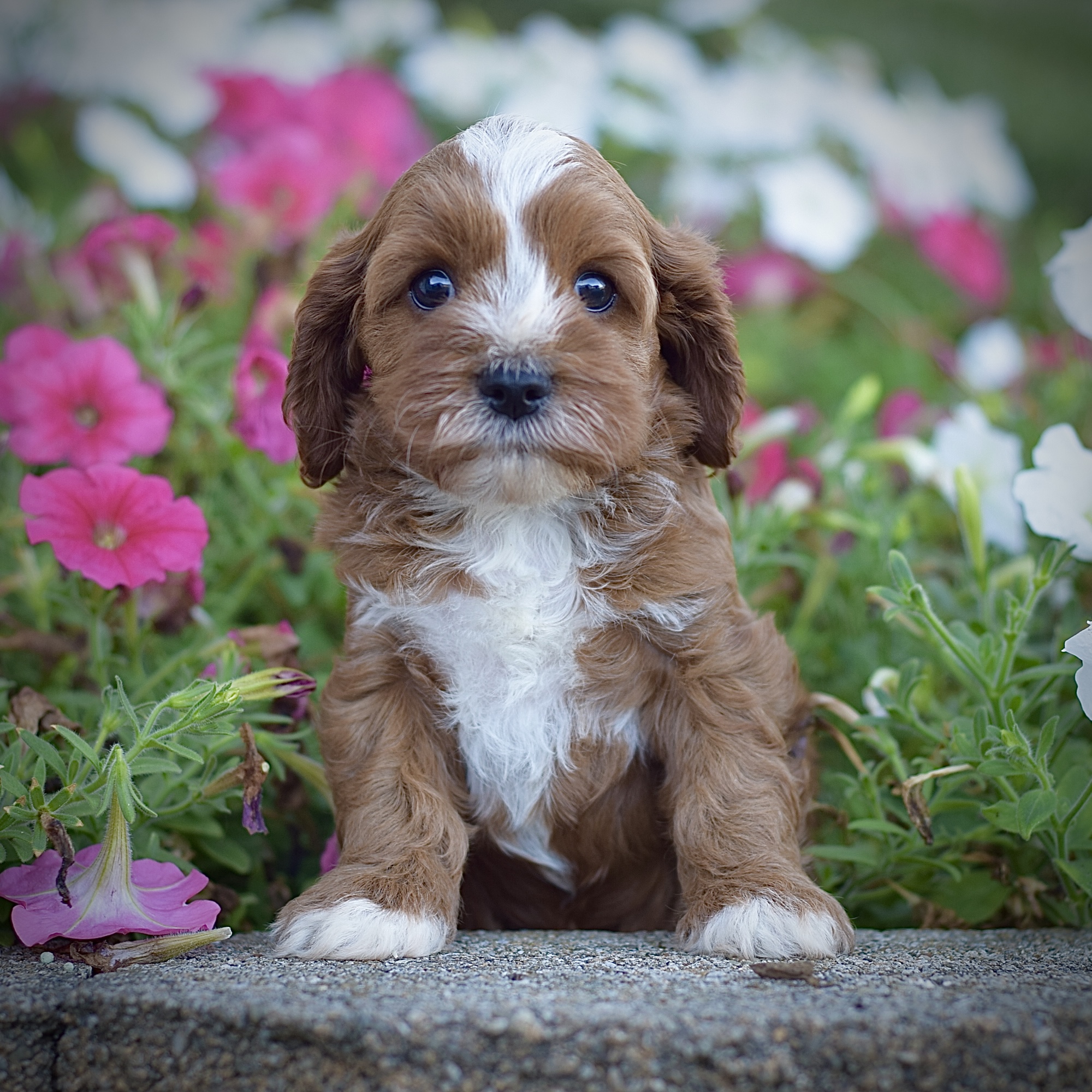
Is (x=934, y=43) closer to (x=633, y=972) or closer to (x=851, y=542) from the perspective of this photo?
(x=851, y=542)

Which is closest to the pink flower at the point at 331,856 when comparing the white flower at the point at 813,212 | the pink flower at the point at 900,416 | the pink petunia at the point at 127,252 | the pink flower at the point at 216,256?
the pink petunia at the point at 127,252

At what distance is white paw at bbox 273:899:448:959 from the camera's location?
2705 millimetres

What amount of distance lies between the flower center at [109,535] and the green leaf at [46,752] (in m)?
0.66

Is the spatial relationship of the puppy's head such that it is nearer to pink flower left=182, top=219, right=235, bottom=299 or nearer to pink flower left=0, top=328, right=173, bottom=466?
pink flower left=0, top=328, right=173, bottom=466

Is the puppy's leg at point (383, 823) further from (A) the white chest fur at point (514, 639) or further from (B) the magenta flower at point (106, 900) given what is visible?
(B) the magenta flower at point (106, 900)

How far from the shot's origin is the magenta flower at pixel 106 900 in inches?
107

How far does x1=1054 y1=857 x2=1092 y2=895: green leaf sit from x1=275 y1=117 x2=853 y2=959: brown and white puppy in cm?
62

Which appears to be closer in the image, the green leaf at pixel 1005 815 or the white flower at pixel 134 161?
the green leaf at pixel 1005 815

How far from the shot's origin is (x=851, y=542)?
4281 millimetres

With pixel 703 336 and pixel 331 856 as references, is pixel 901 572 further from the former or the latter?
pixel 331 856

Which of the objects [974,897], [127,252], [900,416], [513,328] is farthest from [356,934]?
[900,416]

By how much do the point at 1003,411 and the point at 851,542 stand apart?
1.53 meters

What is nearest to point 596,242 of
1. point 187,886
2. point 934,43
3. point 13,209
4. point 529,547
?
point 529,547

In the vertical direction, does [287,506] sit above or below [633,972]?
above
